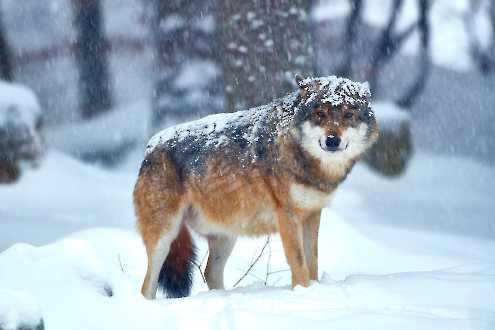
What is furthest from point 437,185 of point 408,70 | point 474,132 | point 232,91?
point 232,91

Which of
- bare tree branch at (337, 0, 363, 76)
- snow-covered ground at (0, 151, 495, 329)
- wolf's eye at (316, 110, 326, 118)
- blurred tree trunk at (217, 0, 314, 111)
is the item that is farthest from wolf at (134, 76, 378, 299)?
bare tree branch at (337, 0, 363, 76)

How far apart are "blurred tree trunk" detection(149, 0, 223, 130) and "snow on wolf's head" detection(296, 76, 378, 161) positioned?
8303 millimetres

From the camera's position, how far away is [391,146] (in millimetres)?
11625

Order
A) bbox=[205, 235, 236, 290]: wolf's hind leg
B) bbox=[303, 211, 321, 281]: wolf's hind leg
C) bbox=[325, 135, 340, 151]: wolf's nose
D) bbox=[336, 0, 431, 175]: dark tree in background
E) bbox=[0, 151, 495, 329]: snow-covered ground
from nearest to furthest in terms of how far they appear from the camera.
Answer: bbox=[0, 151, 495, 329]: snow-covered ground, bbox=[325, 135, 340, 151]: wolf's nose, bbox=[303, 211, 321, 281]: wolf's hind leg, bbox=[205, 235, 236, 290]: wolf's hind leg, bbox=[336, 0, 431, 175]: dark tree in background

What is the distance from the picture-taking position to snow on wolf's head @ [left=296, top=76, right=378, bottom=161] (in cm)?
416

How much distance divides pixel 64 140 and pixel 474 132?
801cm

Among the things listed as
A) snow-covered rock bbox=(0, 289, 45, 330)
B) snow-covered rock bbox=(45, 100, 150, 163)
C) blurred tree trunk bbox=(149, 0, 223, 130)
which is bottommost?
snow-covered rock bbox=(0, 289, 45, 330)

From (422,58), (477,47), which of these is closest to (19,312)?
(422,58)

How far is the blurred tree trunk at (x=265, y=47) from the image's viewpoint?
6941 millimetres

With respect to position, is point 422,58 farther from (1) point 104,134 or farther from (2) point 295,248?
(2) point 295,248

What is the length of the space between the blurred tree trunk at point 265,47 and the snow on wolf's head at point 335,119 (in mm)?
2579

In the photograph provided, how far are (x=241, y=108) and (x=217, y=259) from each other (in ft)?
7.62

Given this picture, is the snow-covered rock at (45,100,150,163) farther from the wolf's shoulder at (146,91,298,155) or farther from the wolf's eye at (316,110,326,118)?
the wolf's eye at (316,110,326,118)

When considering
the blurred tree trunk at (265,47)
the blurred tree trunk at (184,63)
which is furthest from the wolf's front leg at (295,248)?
the blurred tree trunk at (184,63)
